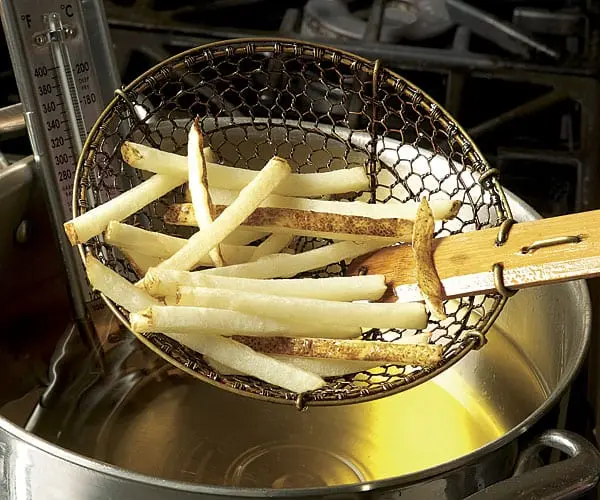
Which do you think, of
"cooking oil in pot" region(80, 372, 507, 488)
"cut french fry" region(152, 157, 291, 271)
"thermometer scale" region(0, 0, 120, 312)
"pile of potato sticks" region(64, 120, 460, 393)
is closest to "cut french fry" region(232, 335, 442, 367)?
"pile of potato sticks" region(64, 120, 460, 393)

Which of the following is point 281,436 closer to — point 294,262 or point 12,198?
point 294,262

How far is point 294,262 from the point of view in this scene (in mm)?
884

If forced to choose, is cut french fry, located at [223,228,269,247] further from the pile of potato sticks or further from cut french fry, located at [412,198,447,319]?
cut french fry, located at [412,198,447,319]

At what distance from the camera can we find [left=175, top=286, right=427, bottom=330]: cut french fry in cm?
77

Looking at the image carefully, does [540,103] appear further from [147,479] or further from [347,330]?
[147,479]

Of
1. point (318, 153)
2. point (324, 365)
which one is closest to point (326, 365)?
point (324, 365)

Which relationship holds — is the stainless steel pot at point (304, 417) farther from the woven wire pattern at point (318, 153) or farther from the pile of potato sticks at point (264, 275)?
the pile of potato sticks at point (264, 275)

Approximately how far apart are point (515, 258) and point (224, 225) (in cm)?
26

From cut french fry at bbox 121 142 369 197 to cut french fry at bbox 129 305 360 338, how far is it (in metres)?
0.17

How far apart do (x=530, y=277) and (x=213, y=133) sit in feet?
1.61

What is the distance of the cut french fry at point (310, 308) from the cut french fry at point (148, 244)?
8 centimetres

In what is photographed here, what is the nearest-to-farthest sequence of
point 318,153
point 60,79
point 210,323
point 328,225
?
point 210,323
point 328,225
point 60,79
point 318,153

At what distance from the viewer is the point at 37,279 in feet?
3.61

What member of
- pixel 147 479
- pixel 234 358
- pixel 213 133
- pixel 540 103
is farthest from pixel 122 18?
pixel 147 479
